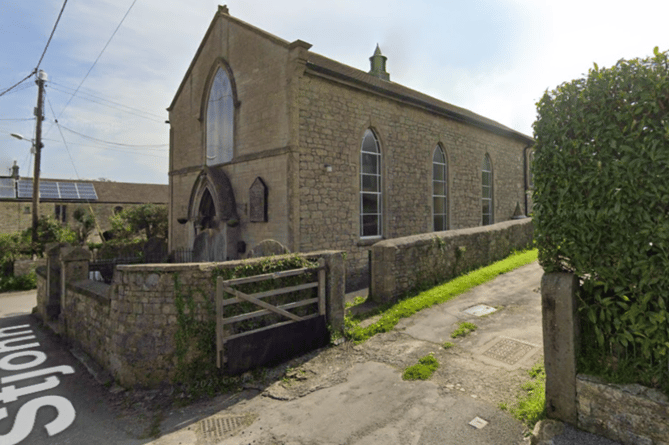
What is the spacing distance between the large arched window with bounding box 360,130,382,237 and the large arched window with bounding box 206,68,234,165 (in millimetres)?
5062

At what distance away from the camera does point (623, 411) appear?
11.4 feet

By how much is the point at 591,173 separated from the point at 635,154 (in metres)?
0.36

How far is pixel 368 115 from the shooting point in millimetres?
13305

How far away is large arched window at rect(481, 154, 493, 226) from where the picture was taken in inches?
776

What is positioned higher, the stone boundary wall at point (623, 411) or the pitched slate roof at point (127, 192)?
the pitched slate roof at point (127, 192)

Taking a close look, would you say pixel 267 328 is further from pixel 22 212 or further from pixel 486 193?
pixel 22 212

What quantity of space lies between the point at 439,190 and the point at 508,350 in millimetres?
11577

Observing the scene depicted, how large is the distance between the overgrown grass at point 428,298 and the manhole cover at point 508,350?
206 cm

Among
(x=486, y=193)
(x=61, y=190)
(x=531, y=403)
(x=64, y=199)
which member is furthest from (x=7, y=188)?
(x=531, y=403)

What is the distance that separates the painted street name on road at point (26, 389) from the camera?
17.2 ft

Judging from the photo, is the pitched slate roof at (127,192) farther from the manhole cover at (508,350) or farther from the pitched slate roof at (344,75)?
the manhole cover at (508,350)

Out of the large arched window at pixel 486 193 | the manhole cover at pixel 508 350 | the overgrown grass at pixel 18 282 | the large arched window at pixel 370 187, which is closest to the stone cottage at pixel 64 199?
the overgrown grass at pixel 18 282

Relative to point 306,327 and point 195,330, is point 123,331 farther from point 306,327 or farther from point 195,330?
point 306,327

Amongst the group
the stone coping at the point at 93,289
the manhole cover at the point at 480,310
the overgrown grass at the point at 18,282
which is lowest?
the overgrown grass at the point at 18,282
